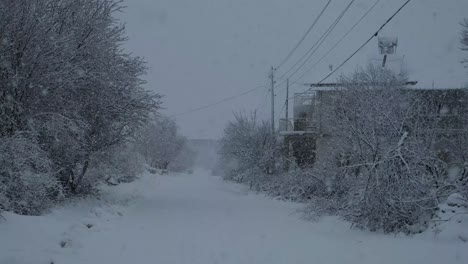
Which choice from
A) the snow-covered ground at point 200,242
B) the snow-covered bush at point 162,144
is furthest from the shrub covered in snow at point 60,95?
the snow-covered bush at point 162,144

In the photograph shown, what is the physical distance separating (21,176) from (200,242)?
4292 millimetres

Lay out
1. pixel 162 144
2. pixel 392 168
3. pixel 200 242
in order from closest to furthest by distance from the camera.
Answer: pixel 200 242 < pixel 392 168 < pixel 162 144

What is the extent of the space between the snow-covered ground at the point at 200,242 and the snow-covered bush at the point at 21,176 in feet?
2.25

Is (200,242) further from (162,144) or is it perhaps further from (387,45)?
(162,144)

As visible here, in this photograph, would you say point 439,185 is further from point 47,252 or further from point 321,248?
point 47,252

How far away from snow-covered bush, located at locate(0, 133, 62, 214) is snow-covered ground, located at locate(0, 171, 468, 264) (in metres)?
0.69

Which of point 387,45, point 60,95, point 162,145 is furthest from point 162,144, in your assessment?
point 60,95

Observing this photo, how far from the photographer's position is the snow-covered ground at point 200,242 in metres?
8.87

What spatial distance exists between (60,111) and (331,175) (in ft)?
33.8

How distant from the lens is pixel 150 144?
7019cm

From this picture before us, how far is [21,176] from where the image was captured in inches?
428

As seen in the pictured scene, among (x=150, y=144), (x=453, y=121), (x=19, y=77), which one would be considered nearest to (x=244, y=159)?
(x=453, y=121)

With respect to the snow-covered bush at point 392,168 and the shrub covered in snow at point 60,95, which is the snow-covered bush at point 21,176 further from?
the snow-covered bush at point 392,168

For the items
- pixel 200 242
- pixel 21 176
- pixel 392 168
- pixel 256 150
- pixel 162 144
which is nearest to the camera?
pixel 21 176
